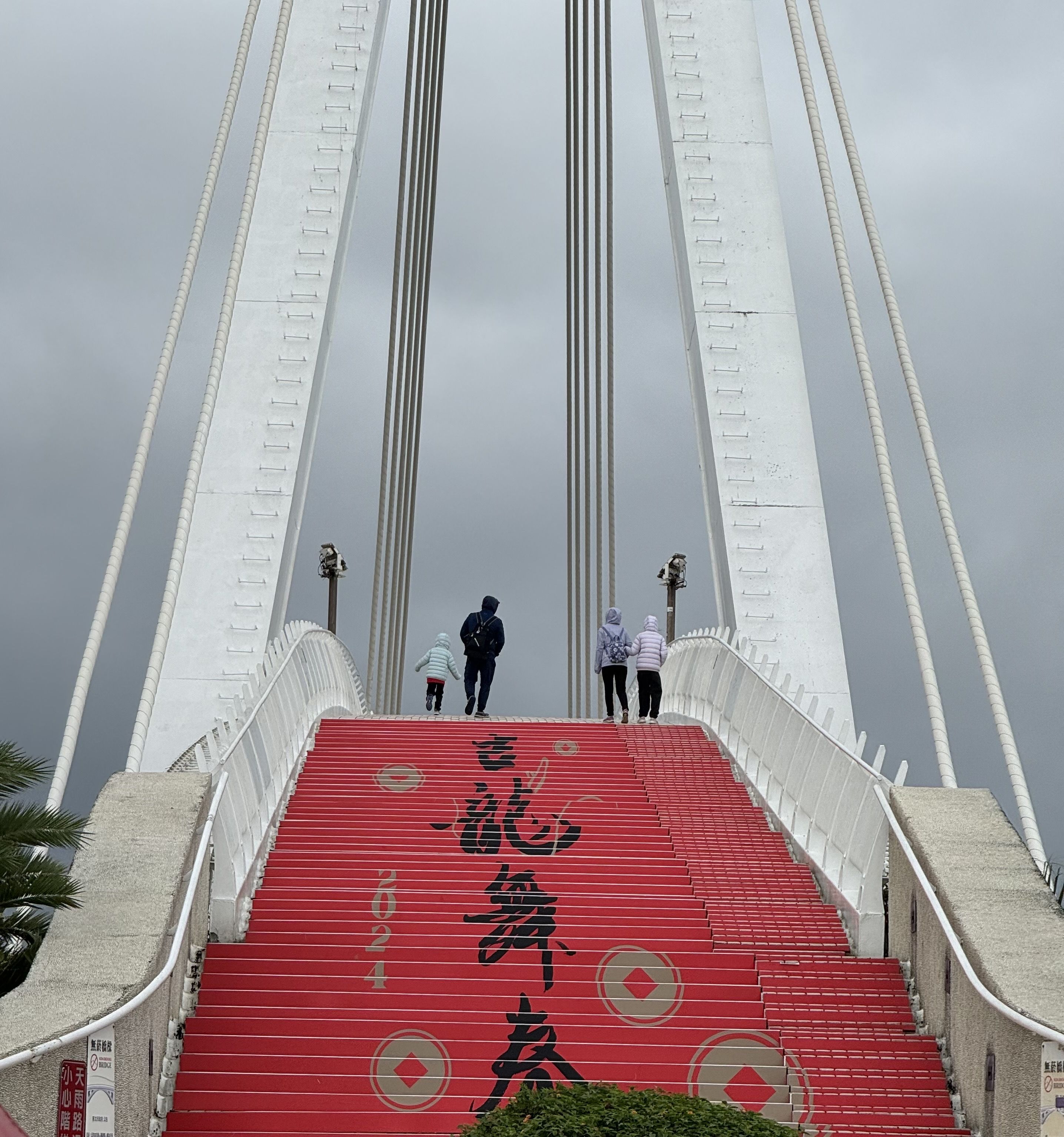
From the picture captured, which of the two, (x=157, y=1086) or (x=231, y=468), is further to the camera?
(x=231, y=468)

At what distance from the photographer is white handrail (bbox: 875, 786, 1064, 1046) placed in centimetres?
708

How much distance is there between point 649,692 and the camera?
17.7 m

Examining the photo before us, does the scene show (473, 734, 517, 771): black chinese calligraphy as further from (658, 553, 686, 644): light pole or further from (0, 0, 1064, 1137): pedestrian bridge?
(658, 553, 686, 644): light pole

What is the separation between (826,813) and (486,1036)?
345 centimetres

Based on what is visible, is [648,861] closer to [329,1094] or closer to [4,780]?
[329,1094]

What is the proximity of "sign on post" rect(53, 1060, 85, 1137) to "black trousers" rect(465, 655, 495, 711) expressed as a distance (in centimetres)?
1228

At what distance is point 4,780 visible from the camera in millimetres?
7359

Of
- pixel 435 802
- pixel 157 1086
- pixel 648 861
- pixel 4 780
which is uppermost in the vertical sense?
pixel 435 802

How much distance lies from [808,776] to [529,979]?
3185 mm

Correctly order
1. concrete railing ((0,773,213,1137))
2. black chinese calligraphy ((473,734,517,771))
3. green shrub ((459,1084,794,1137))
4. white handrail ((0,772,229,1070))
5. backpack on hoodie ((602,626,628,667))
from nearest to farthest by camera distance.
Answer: green shrub ((459,1084,794,1137)) < white handrail ((0,772,229,1070)) < concrete railing ((0,773,213,1137)) < black chinese calligraphy ((473,734,517,771)) < backpack on hoodie ((602,626,628,667))

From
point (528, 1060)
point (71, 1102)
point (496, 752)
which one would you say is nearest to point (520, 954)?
point (528, 1060)

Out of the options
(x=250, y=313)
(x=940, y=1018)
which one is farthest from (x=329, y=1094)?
(x=250, y=313)

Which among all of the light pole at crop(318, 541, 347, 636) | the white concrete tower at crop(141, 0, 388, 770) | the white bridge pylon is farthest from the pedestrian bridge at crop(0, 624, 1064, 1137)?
the light pole at crop(318, 541, 347, 636)

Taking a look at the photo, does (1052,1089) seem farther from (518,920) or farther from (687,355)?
(687,355)
